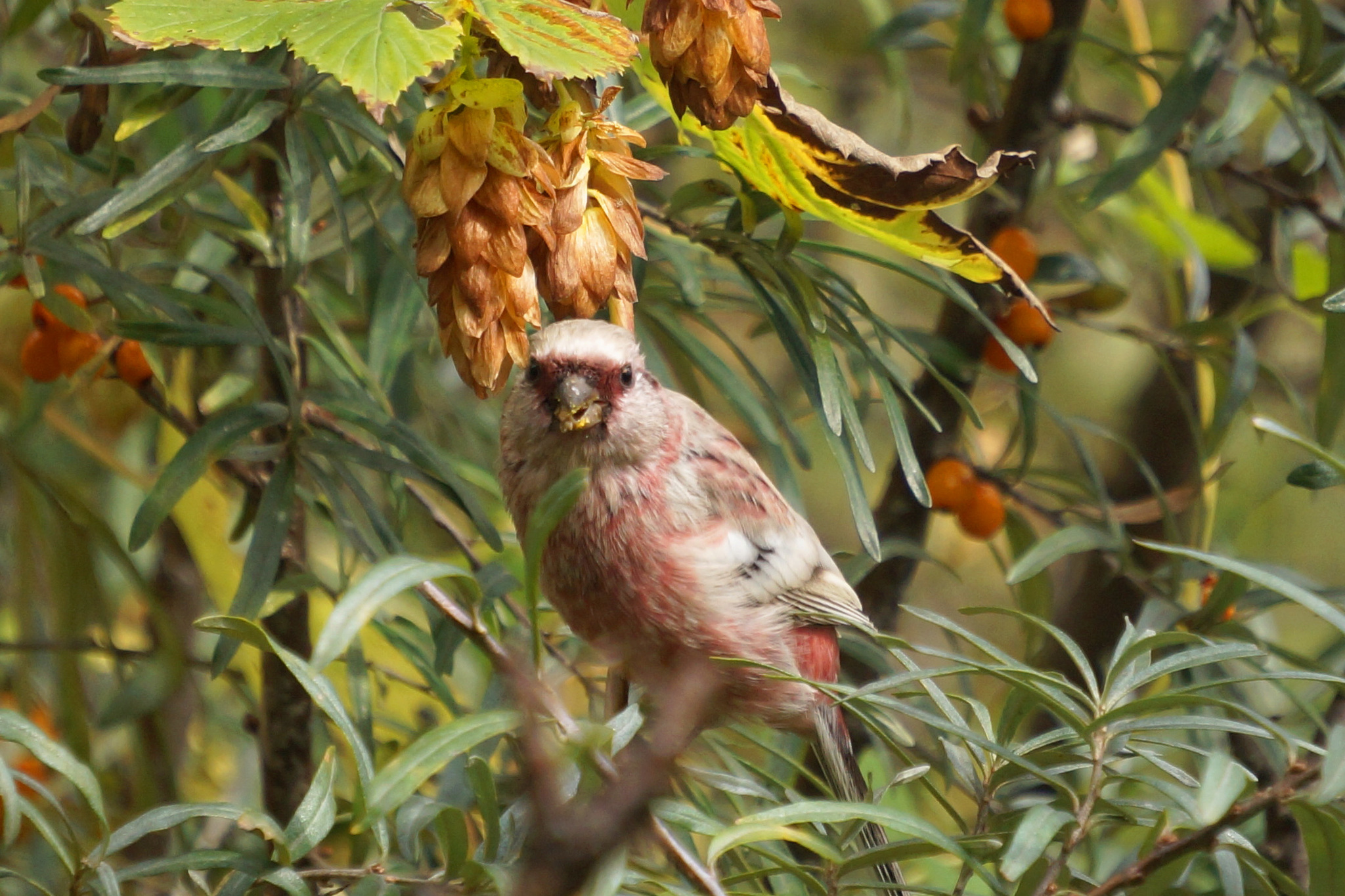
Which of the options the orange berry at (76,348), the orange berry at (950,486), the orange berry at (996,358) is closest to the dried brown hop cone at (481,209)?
the orange berry at (76,348)

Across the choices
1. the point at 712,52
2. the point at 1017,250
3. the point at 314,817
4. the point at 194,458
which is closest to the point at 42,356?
the point at 194,458

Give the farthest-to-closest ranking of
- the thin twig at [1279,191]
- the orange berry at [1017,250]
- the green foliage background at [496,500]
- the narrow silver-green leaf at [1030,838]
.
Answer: the orange berry at [1017,250], the thin twig at [1279,191], the green foliage background at [496,500], the narrow silver-green leaf at [1030,838]

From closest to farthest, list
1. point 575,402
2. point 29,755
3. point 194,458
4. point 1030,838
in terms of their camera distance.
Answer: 1. point 1030,838
2. point 194,458
3. point 575,402
4. point 29,755

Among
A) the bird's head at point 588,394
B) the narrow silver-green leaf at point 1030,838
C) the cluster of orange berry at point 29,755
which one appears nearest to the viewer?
the narrow silver-green leaf at point 1030,838

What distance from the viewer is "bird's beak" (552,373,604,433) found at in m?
1.62

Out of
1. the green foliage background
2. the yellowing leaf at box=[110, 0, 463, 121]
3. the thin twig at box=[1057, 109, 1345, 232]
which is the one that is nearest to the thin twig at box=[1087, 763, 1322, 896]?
the green foliage background

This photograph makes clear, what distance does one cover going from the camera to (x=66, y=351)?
175 centimetres

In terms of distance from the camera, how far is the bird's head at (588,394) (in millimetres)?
1587

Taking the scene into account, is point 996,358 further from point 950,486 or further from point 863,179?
point 863,179

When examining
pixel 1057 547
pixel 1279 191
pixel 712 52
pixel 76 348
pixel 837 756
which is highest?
pixel 712 52

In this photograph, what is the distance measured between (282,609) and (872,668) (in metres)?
1.09

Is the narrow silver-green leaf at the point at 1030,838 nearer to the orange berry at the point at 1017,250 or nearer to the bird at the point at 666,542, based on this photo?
the bird at the point at 666,542

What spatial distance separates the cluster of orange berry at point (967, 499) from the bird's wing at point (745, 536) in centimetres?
33

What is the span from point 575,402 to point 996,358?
3.11ft
